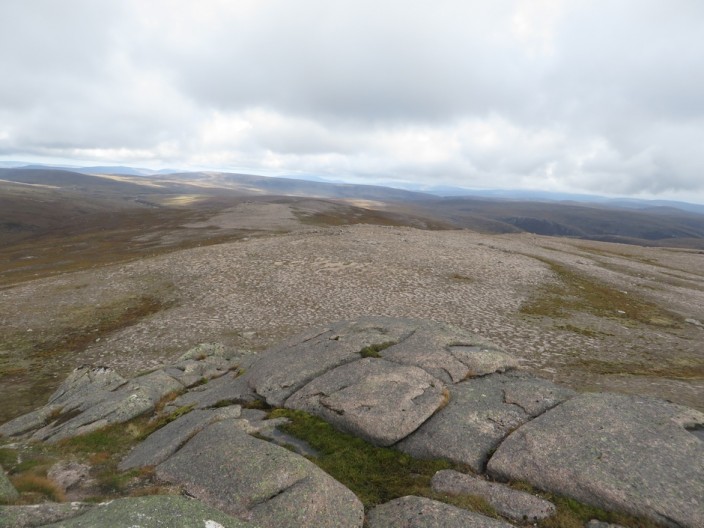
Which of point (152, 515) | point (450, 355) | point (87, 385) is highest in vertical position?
point (152, 515)

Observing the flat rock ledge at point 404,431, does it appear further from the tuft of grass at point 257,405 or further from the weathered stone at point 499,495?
the tuft of grass at point 257,405

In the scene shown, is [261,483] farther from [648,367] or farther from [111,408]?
[648,367]

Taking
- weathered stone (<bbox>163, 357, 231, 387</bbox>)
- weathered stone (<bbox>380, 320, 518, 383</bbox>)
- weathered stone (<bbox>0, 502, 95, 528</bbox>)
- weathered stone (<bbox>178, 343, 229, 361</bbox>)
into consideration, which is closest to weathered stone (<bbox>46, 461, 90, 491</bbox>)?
weathered stone (<bbox>0, 502, 95, 528</bbox>)

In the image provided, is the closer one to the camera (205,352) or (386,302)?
(205,352)

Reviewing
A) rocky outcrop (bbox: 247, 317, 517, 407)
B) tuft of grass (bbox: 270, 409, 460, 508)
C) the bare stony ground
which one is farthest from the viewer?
the bare stony ground

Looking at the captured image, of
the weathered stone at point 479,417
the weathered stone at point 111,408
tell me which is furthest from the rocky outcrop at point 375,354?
the weathered stone at point 111,408

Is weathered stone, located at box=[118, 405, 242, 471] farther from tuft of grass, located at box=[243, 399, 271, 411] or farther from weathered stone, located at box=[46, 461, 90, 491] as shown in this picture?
weathered stone, located at box=[46, 461, 90, 491]

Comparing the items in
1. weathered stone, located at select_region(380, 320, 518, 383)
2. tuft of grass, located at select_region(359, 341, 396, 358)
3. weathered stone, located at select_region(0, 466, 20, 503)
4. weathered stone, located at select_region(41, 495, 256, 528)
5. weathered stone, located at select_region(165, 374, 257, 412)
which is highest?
weathered stone, located at select_region(41, 495, 256, 528)

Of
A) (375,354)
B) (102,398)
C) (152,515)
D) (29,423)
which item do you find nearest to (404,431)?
(375,354)

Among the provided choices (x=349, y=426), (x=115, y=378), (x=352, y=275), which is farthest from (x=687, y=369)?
(x=115, y=378)
